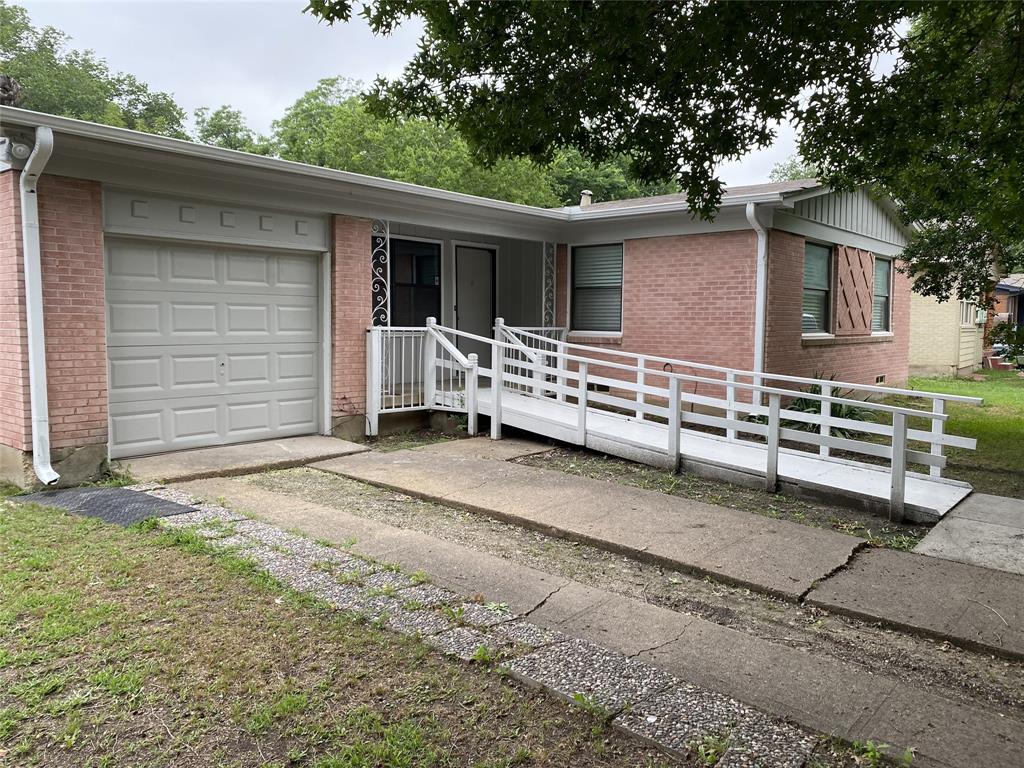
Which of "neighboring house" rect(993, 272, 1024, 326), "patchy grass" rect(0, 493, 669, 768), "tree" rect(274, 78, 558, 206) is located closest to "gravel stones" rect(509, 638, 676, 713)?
"patchy grass" rect(0, 493, 669, 768)

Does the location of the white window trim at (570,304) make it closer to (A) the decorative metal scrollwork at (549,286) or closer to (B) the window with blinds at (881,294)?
(A) the decorative metal scrollwork at (549,286)

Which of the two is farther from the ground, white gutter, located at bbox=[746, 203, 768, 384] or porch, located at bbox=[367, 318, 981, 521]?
white gutter, located at bbox=[746, 203, 768, 384]

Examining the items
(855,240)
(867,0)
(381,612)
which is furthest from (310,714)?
(855,240)

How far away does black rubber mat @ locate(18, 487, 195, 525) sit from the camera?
585cm

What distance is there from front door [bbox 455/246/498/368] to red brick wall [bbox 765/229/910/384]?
15.7 feet

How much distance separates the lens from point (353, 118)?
30.5 metres

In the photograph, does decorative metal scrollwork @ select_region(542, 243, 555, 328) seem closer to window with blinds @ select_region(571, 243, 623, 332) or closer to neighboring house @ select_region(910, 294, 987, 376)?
window with blinds @ select_region(571, 243, 623, 332)

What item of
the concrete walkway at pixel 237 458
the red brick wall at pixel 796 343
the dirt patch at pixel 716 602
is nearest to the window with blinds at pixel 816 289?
the red brick wall at pixel 796 343

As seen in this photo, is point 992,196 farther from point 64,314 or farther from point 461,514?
point 64,314

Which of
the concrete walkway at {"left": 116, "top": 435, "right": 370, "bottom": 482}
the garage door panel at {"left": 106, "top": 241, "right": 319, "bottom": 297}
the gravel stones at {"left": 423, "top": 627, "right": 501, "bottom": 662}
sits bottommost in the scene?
the gravel stones at {"left": 423, "top": 627, "right": 501, "bottom": 662}

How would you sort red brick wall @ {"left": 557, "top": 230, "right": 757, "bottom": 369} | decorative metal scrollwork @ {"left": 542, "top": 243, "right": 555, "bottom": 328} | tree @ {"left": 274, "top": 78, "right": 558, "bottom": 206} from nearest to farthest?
red brick wall @ {"left": 557, "top": 230, "right": 757, "bottom": 369}, decorative metal scrollwork @ {"left": 542, "top": 243, "right": 555, "bottom": 328}, tree @ {"left": 274, "top": 78, "right": 558, "bottom": 206}

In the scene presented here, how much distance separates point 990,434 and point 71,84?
39473mm

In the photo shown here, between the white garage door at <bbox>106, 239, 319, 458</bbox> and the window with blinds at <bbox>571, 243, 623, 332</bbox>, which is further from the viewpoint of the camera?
the window with blinds at <bbox>571, 243, 623, 332</bbox>

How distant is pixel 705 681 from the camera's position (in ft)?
11.2
